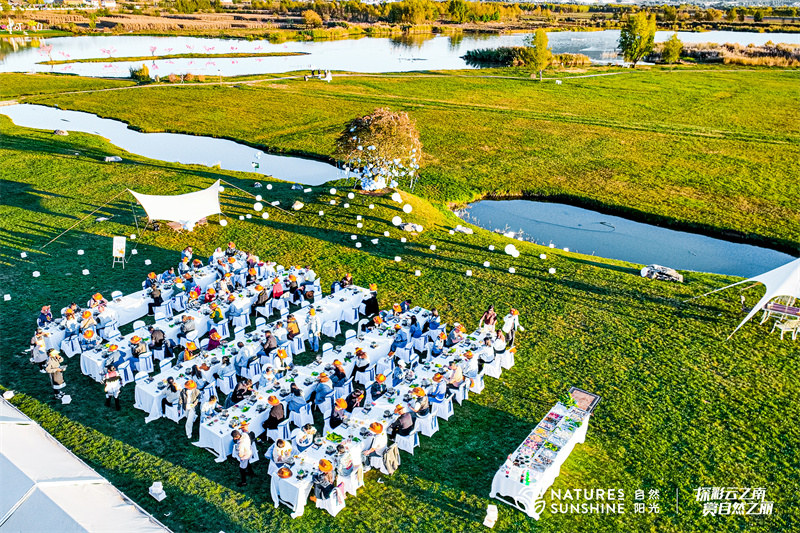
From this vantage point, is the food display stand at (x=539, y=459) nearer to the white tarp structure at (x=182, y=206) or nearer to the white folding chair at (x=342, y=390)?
the white folding chair at (x=342, y=390)

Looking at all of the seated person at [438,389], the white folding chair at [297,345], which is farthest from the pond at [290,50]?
the seated person at [438,389]

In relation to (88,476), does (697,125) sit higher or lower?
higher

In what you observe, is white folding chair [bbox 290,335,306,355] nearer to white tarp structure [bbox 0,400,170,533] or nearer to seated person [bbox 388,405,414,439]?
seated person [bbox 388,405,414,439]

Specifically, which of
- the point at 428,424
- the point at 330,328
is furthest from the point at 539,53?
the point at 428,424

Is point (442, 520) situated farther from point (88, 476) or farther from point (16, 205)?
point (16, 205)

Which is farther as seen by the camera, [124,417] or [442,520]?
[124,417]

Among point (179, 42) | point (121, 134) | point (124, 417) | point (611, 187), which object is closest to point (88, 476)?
point (124, 417)

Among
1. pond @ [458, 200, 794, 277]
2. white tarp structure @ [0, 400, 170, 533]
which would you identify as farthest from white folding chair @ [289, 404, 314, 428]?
pond @ [458, 200, 794, 277]
